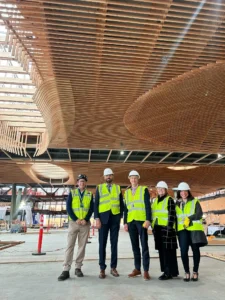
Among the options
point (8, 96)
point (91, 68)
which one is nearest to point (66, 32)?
point (91, 68)

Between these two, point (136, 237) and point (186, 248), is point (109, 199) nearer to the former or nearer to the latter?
point (136, 237)

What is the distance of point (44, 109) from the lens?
28.6 ft

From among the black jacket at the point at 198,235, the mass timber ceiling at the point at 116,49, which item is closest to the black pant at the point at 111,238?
the black jacket at the point at 198,235

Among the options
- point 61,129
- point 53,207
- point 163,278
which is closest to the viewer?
point 163,278

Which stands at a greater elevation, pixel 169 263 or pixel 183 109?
pixel 183 109

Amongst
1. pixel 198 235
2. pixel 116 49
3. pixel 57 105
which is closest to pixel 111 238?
pixel 198 235

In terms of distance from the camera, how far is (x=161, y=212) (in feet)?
15.1

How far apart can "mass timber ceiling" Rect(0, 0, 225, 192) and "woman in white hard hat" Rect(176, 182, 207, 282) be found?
2.87 meters

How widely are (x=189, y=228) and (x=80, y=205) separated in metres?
1.73

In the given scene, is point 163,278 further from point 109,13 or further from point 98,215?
point 109,13

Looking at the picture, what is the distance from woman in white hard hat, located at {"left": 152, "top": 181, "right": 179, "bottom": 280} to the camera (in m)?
4.46

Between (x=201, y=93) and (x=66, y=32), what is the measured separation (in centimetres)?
341

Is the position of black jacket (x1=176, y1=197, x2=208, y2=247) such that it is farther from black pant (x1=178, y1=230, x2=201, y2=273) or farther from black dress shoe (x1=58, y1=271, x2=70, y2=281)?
black dress shoe (x1=58, y1=271, x2=70, y2=281)

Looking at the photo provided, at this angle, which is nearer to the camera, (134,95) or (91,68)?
(91,68)
